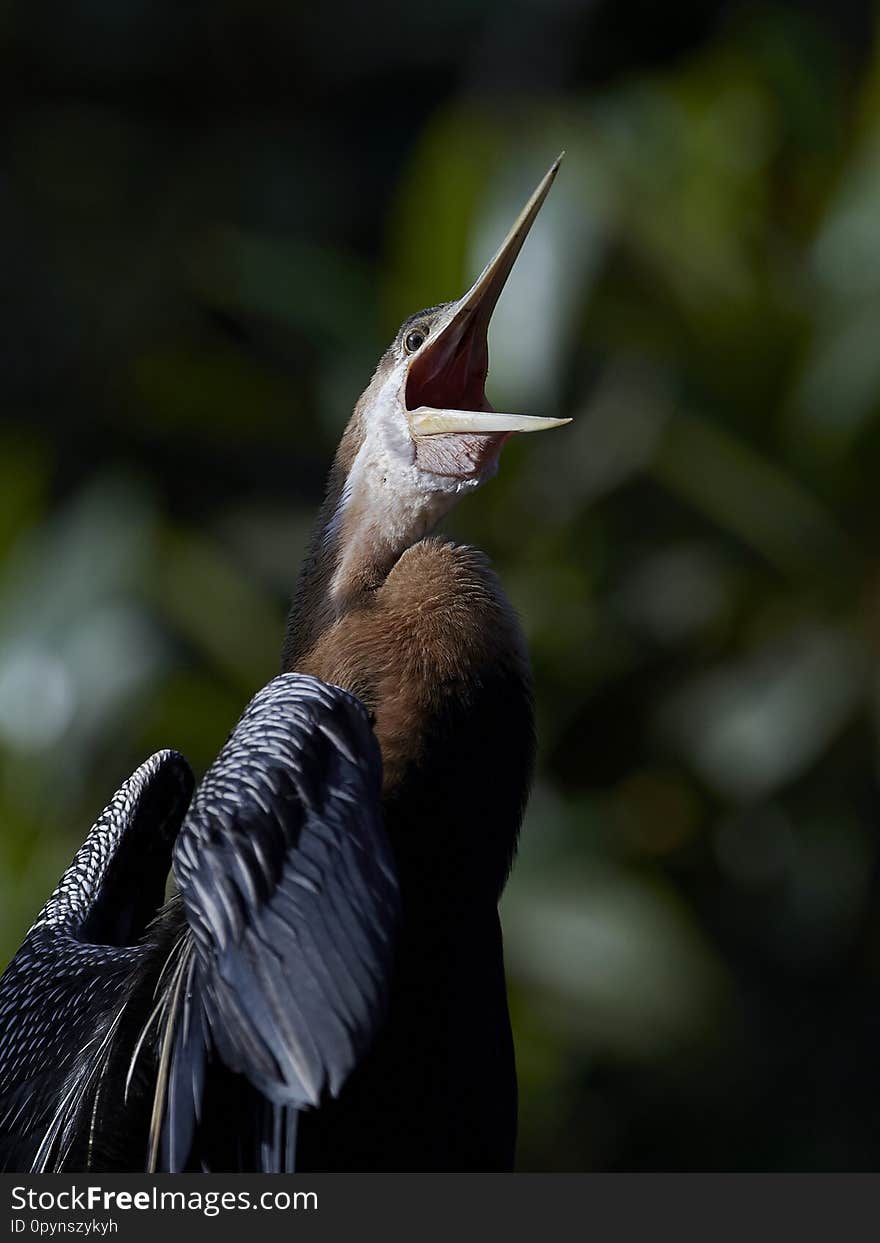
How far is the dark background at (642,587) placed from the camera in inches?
114

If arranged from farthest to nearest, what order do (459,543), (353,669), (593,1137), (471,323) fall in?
(593,1137) < (471,323) < (459,543) < (353,669)

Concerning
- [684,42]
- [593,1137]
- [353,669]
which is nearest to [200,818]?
[353,669]

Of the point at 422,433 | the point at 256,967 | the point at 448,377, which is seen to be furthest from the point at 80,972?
the point at 448,377

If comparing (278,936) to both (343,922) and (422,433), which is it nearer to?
(343,922)

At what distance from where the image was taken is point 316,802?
4.21 ft

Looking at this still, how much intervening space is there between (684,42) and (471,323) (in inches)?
133

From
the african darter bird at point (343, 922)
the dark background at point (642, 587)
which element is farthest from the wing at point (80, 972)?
the dark background at point (642, 587)

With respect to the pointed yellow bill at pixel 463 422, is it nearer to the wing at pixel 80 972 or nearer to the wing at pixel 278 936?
the wing at pixel 278 936

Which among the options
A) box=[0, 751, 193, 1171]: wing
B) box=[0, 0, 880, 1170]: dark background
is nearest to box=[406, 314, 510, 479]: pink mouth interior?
box=[0, 751, 193, 1171]: wing

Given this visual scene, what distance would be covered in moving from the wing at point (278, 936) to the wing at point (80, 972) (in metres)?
0.13

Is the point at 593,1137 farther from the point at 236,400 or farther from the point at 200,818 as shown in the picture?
the point at 200,818

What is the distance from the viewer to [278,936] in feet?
4.13

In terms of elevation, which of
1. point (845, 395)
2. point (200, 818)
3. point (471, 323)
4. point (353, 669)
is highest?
point (845, 395)

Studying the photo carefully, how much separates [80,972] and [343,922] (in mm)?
411
